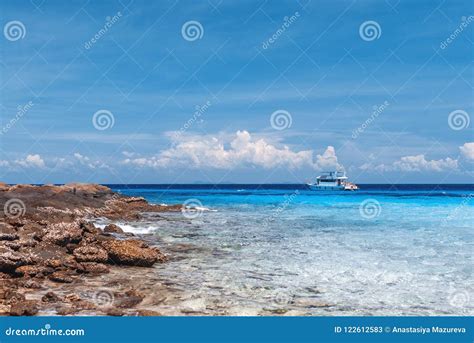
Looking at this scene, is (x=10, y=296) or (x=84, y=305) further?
(x=10, y=296)

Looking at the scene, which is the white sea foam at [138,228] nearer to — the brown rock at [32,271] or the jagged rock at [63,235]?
the jagged rock at [63,235]

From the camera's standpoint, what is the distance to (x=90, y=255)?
1576cm

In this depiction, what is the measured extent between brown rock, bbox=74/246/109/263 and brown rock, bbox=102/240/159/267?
1.01 feet

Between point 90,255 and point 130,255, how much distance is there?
1.43 meters

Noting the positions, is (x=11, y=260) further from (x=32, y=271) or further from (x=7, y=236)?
(x=7, y=236)

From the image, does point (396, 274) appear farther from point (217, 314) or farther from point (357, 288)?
point (217, 314)

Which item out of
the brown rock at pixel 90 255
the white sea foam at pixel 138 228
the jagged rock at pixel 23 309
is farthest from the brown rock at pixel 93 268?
the white sea foam at pixel 138 228

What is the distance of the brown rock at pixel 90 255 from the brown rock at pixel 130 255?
0.31 metres

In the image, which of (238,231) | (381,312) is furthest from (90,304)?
(238,231)

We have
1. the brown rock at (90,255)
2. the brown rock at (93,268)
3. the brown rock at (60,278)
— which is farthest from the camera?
the brown rock at (90,255)

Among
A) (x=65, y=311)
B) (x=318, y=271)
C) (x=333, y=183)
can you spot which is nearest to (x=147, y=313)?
(x=65, y=311)

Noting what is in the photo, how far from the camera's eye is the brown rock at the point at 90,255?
51.1 ft

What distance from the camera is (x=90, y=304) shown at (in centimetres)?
1091

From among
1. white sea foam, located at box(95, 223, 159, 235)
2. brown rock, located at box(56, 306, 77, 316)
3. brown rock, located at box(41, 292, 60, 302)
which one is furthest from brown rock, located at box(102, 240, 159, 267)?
white sea foam, located at box(95, 223, 159, 235)
